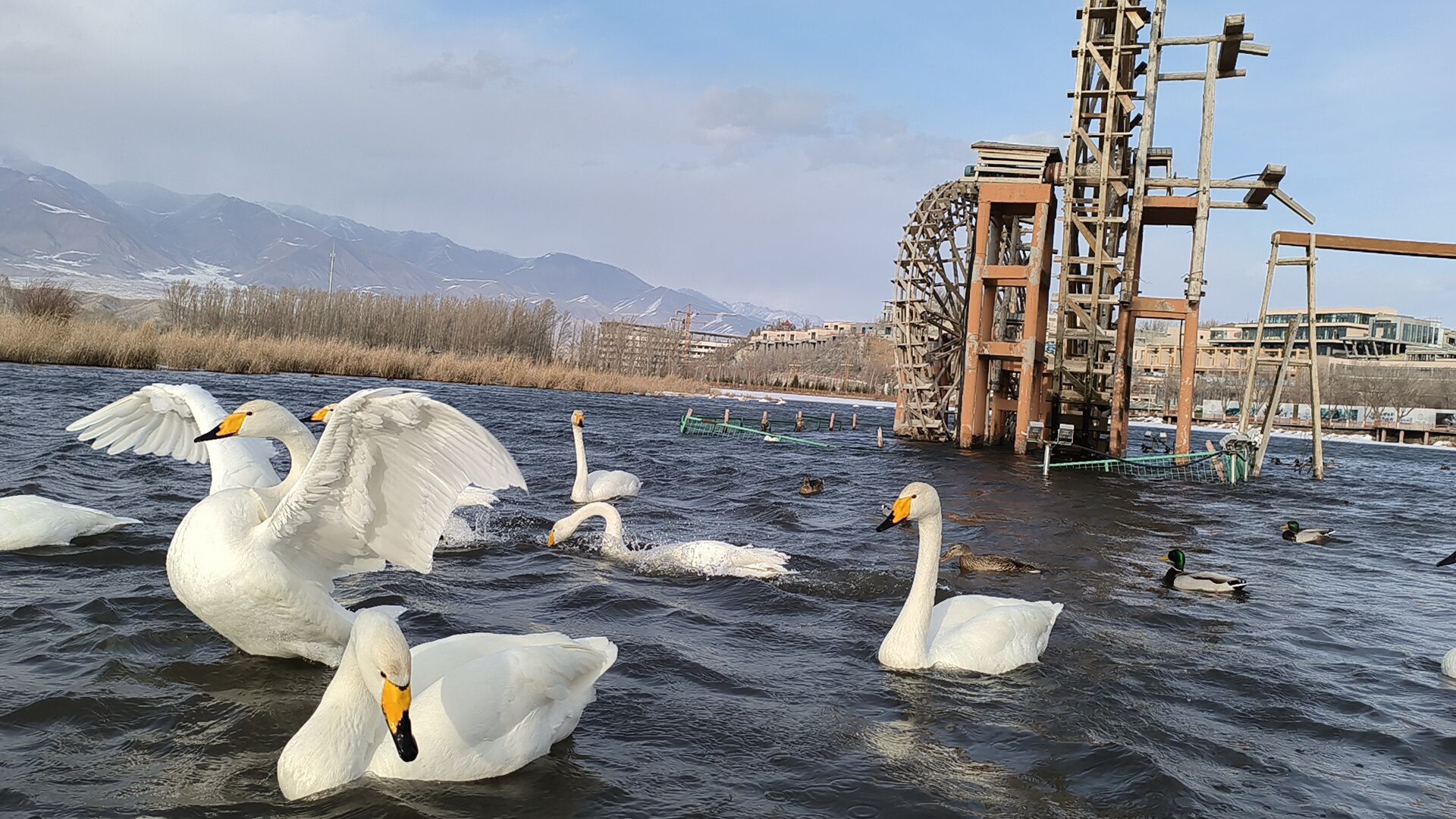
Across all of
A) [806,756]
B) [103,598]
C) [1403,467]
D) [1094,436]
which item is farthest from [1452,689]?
[1403,467]

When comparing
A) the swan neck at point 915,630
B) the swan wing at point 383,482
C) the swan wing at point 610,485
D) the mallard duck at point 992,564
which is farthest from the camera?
the swan wing at point 610,485

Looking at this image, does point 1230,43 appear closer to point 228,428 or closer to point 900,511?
point 900,511

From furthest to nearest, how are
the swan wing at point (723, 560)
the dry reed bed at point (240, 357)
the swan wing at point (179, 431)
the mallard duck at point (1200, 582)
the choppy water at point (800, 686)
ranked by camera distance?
1. the dry reed bed at point (240, 357)
2. the mallard duck at point (1200, 582)
3. the swan wing at point (723, 560)
4. the swan wing at point (179, 431)
5. the choppy water at point (800, 686)

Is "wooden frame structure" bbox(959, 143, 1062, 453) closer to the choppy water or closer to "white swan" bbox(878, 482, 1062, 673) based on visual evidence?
the choppy water

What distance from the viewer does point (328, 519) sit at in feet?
16.5

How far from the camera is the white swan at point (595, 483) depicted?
41.9ft

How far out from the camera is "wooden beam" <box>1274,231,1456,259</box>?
18266 mm

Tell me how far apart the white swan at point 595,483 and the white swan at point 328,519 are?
7.31m

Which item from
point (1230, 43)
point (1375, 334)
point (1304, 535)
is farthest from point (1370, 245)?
point (1375, 334)

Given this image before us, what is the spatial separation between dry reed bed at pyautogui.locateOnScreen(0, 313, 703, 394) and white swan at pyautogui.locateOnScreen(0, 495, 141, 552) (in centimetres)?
2553

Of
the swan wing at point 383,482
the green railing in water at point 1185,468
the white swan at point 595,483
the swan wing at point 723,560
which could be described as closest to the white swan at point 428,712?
the swan wing at point 383,482

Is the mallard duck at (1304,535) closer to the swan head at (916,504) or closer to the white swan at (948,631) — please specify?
the white swan at (948,631)

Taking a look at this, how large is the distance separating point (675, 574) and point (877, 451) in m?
16.2

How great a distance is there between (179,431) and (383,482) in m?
3.57
